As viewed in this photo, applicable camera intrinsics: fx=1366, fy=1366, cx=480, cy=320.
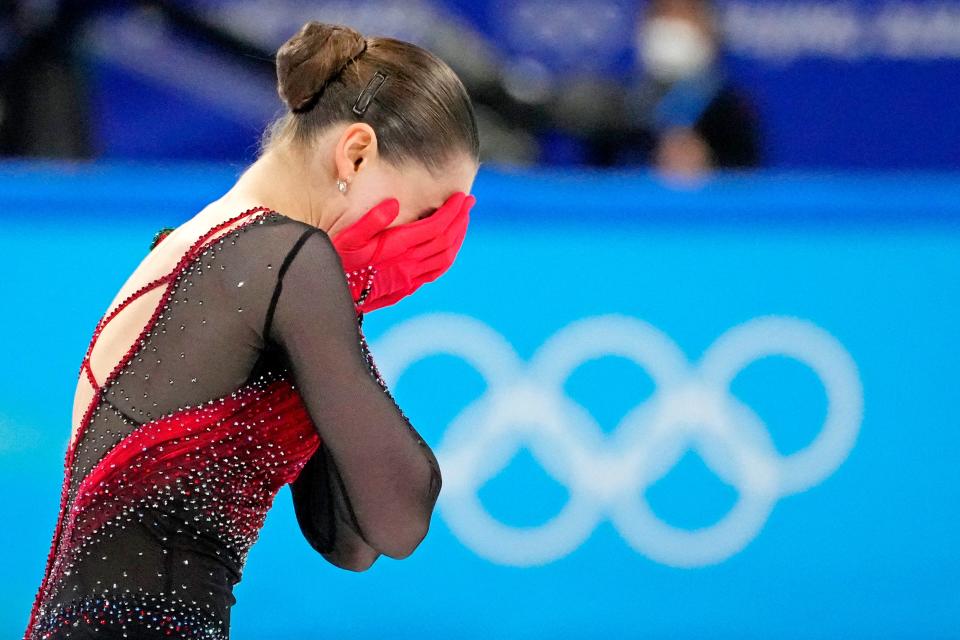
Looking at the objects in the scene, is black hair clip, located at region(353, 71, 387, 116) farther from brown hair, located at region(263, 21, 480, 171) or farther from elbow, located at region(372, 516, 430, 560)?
elbow, located at region(372, 516, 430, 560)

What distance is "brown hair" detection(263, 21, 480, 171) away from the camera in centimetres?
170

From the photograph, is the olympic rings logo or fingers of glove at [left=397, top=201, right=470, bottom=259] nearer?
fingers of glove at [left=397, top=201, right=470, bottom=259]

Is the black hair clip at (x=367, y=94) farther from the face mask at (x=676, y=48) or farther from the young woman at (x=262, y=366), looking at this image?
the face mask at (x=676, y=48)

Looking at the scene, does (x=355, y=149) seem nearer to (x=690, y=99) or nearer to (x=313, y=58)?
(x=313, y=58)

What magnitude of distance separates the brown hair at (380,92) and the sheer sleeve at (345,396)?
7.0 inches

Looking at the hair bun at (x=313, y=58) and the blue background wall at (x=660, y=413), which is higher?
the blue background wall at (x=660, y=413)

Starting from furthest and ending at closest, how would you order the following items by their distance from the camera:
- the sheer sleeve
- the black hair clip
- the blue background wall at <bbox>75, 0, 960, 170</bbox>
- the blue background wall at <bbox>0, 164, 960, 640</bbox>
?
the blue background wall at <bbox>75, 0, 960, 170</bbox> → the blue background wall at <bbox>0, 164, 960, 640</bbox> → the black hair clip → the sheer sleeve

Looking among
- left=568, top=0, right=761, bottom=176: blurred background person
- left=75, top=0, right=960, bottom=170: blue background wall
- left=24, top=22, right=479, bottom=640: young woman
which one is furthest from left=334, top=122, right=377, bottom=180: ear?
left=75, top=0, right=960, bottom=170: blue background wall

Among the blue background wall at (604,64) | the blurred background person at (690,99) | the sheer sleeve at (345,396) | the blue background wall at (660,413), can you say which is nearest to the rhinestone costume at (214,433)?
the sheer sleeve at (345,396)

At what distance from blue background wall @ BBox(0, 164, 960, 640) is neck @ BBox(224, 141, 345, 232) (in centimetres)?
175

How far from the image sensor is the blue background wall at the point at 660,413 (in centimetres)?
357

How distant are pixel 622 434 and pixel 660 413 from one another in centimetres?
12

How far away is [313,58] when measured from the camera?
5.64ft

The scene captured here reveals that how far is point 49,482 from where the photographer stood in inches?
137
